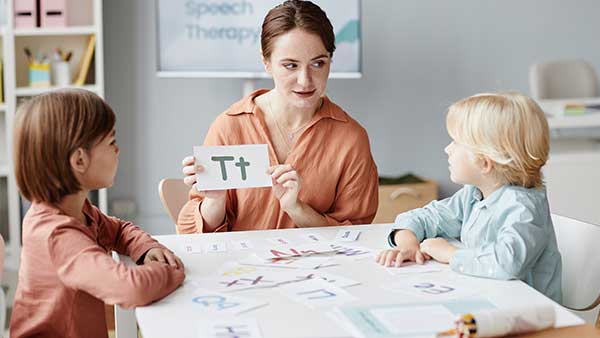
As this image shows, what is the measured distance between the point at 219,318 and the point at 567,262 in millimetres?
1011

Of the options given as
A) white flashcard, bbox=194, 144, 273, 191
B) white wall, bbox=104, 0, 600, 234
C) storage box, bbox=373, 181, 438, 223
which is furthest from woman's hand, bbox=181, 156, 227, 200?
white wall, bbox=104, 0, 600, 234

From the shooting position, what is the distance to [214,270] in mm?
1890

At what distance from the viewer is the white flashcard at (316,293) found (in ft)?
5.42

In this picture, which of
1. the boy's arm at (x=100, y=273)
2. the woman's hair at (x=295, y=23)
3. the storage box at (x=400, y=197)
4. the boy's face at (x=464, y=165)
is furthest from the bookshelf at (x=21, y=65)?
the boy's face at (x=464, y=165)

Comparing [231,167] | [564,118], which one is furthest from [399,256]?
[564,118]

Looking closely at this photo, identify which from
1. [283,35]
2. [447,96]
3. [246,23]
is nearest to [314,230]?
[283,35]

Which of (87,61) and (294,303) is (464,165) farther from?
(87,61)

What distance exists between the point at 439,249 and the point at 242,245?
0.47 m

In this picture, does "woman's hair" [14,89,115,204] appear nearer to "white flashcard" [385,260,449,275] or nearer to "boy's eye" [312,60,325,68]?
"white flashcard" [385,260,449,275]

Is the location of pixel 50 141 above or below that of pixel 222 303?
above

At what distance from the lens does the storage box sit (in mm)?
4430

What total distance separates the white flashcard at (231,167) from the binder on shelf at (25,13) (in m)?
2.22

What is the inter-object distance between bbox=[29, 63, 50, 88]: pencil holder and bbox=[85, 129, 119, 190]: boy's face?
2427mm

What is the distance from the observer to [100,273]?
1649 mm
